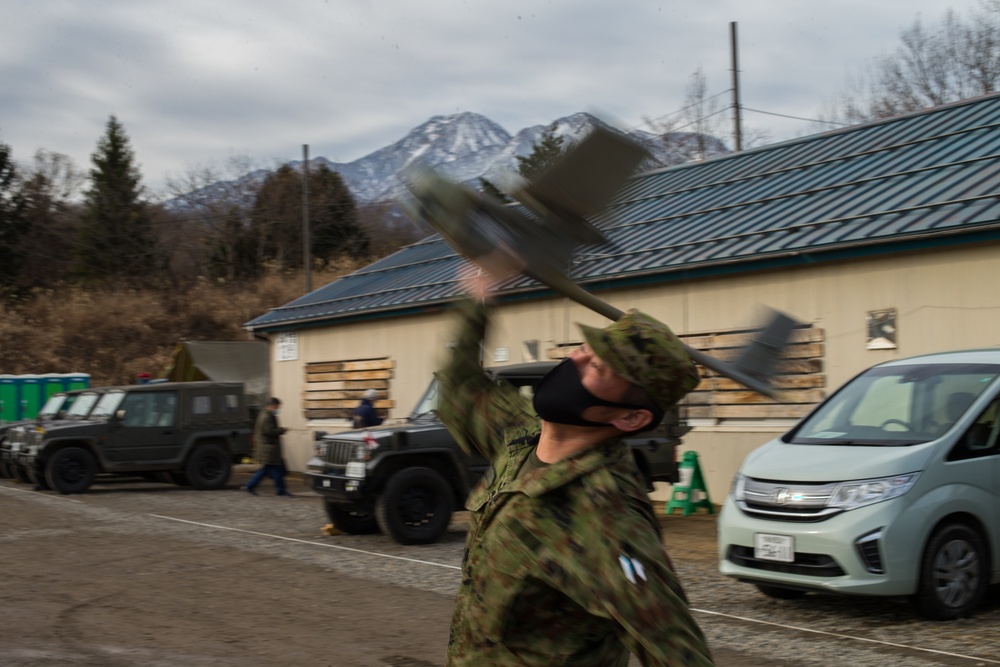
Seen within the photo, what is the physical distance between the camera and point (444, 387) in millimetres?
3145

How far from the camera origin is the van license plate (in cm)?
831

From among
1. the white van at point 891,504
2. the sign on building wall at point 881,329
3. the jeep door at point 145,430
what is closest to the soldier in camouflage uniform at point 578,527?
the white van at point 891,504

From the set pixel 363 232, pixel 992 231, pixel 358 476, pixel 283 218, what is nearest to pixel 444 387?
pixel 358 476

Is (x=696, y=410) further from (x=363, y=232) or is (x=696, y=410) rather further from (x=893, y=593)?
(x=363, y=232)

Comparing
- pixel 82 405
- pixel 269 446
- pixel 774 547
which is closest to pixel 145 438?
pixel 82 405

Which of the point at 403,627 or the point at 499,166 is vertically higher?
the point at 499,166

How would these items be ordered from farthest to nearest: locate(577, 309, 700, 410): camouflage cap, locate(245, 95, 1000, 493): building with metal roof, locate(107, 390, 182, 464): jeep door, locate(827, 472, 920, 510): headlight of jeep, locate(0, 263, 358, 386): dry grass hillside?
1. locate(0, 263, 358, 386): dry grass hillside
2. locate(107, 390, 182, 464): jeep door
3. locate(245, 95, 1000, 493): building with metal roof
4. locate(827, 472, 920, 510): headlight of jeep
5. locate(577, 309, 700, 410): camouflage cap

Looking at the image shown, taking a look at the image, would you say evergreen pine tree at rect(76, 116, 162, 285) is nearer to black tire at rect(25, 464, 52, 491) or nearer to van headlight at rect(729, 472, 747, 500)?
black tire at rect(25, 464, 52, 491)

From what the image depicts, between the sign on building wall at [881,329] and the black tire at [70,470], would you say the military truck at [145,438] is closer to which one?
the black tire at [70,470]

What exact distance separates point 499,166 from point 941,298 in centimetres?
1296

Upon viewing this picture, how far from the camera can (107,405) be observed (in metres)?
21.8

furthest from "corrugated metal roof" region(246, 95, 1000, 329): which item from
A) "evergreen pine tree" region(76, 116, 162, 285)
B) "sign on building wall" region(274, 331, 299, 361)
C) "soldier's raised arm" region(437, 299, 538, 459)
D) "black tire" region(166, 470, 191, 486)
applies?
"evergreen pine tree" region(76, 116, 162, 285)

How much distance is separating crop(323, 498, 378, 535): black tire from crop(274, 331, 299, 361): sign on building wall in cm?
1363

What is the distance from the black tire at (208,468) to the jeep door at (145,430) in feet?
1.23
